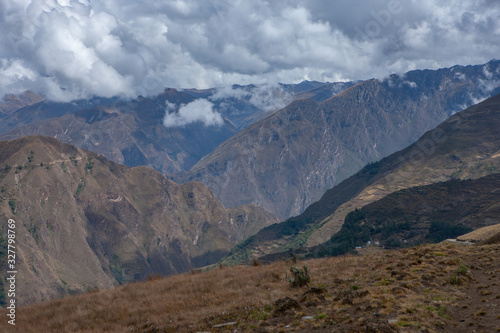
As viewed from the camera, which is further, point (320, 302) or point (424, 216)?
point (424, 216)

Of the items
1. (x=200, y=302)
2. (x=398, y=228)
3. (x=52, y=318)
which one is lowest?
(x=398, y=228)

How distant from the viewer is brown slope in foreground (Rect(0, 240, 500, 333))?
14.9 meters

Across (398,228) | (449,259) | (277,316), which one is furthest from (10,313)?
(398,228)

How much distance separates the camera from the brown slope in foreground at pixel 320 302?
48.9 feet

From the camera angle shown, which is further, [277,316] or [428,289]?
[428,289]

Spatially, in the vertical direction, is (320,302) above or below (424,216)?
above

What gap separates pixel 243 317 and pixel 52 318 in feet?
38.2

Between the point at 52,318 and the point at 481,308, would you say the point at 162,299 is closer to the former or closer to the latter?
the point at 52,318

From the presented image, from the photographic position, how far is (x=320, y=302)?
17906 mm

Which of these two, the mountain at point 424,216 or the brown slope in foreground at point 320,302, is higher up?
the brown slope in foreground at point 320,302

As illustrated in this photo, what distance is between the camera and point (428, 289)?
59.6 ft

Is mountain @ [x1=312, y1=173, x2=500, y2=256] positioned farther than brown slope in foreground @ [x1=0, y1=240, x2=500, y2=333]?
Yes

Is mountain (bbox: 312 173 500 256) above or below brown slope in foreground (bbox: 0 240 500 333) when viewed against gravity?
below

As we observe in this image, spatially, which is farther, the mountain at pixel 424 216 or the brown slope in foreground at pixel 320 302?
the mountain at pixel 424 216
